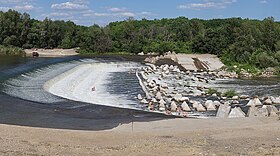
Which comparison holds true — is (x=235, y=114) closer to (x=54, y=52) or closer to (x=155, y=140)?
(x=155, y=140)

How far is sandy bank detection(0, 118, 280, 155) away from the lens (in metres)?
13.0

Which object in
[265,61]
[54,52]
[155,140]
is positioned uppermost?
[265,61]

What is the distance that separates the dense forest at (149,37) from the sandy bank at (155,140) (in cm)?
4237

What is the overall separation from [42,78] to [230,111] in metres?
20.6

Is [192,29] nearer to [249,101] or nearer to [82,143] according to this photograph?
[249,101]

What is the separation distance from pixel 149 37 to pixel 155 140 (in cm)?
8811

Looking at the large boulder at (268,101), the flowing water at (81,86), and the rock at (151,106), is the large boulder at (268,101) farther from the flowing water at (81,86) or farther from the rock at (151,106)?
the rock at (151,106)

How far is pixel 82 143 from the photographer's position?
48.1 ft

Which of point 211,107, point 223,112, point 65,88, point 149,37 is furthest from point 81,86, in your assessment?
point 149,37

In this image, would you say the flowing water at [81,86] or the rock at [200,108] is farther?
the flowing water at [81,86]

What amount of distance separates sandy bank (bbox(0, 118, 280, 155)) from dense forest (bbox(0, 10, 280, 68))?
1668 inches

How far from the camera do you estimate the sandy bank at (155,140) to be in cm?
1297

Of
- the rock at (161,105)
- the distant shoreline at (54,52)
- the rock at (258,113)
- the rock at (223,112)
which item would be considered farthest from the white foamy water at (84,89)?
the distant shoreline at (54,52)

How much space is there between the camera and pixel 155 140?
15156mm
